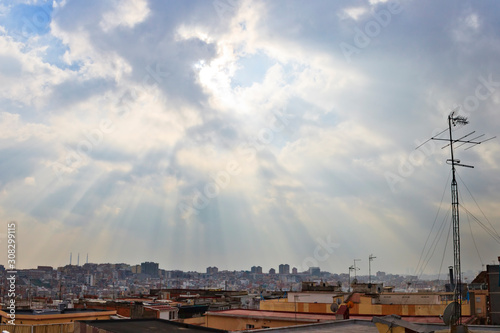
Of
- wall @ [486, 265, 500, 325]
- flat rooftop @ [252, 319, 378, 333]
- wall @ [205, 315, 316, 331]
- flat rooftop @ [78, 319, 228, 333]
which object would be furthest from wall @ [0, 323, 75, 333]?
wall @ [486, 265, 500, 325]

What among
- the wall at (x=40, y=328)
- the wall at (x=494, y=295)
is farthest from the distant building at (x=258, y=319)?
the wall at (x=494, y=295)

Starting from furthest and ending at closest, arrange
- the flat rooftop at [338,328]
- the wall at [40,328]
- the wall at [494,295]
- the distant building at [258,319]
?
1. the wall at [494,295]
2. the distant building at [258,319]
3. the wall at [40,328]
4. the flat rooftop at [338,328]

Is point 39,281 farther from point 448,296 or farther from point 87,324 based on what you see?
point 87,324

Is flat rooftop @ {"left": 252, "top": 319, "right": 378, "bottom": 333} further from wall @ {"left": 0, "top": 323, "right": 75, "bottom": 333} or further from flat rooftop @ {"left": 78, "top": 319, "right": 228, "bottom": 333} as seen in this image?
wall @ {"left": 0, "top": 323, "right": 75, "bottom": 333}

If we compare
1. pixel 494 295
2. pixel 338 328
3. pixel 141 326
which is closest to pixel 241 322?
pixel 338 328

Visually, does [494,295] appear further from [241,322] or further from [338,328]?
[338,328]

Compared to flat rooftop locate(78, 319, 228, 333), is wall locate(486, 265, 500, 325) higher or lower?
lower

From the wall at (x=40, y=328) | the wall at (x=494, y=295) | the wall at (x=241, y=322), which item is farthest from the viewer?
the wall at (x=494, y=295)

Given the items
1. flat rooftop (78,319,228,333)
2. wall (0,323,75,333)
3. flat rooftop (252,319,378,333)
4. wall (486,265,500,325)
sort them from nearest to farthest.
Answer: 1. flat rooftop (78,319,228,333)
2. flat rooftop (252,319,378,333)
3. wall (0,323,75,333)
4. wall (486,265,500,325)

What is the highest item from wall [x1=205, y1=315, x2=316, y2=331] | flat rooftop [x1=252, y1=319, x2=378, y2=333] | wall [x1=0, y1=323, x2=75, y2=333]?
flat rooftop [x1=252, y1=319, x2=378, y2=333]

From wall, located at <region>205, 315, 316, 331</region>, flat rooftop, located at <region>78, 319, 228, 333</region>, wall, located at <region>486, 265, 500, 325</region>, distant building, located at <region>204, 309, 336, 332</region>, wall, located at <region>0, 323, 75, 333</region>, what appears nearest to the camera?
flat rooftop, located at <region>78, 319, 228, 333</region>

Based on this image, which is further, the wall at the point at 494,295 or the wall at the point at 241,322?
the wall at the point at 494,295

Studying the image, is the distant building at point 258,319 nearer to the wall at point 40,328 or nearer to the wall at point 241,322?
the wall at point 241,322

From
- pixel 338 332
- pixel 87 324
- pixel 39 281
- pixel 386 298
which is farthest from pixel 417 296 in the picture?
pixel 39 281
